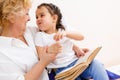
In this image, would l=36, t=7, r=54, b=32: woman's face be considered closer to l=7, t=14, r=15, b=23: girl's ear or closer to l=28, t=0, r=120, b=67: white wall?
l=7, t=14, r=15, b=23: girl's ear

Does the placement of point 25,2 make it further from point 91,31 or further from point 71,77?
point 91,31

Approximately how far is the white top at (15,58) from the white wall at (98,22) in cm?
60

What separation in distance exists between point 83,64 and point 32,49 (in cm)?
26

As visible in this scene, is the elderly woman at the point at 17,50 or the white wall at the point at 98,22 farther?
the white wall at the point at 98,22

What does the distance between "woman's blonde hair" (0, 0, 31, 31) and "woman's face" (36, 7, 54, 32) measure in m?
0.09

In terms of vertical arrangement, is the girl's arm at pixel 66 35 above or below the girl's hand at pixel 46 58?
above

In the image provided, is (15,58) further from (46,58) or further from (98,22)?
(98,22)

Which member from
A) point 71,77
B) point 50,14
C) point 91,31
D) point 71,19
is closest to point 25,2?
point 50,14

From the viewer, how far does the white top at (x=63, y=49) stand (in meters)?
1.18

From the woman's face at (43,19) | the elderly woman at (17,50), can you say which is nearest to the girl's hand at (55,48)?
the elderly woman at (17,50)

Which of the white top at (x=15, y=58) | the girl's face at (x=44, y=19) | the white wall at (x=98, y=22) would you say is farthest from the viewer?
the white wall at (x=98, y=22)

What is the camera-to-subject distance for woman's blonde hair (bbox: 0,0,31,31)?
1095mm

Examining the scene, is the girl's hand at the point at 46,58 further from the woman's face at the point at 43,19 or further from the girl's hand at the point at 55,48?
the woman's face at the point at 43,19

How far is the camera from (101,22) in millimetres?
1927
